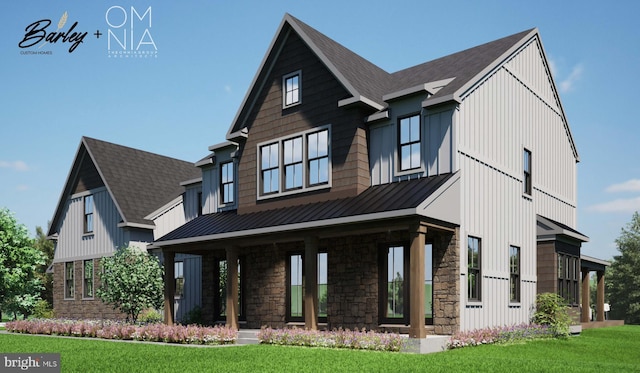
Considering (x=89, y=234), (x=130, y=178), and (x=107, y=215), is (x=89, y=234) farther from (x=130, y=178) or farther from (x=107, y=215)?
(x=130, y=178)

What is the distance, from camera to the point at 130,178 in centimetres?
3253

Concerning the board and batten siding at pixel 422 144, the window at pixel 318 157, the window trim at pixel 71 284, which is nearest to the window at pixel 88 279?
the window trim at pixel 71 284

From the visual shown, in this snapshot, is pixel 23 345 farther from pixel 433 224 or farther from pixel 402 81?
pixel 402 81

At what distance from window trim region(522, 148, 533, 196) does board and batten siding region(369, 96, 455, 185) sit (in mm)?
6052

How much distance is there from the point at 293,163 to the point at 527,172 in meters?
9.00

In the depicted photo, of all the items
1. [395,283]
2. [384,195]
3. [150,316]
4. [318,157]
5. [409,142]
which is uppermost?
[409,142]

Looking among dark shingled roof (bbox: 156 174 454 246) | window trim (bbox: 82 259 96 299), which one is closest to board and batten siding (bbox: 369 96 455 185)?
dark shingled roof (bbox: 156 174 454 246)

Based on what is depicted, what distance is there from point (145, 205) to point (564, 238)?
64.5 ft

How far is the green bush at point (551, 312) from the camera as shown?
71.7 feet

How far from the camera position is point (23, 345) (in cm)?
2044

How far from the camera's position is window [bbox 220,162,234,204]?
26625 mm

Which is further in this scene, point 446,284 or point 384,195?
point 384,195

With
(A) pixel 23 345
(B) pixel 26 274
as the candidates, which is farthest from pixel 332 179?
(B) pixel 26 274

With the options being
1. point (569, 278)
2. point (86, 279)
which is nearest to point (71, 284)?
point (86, 279)
